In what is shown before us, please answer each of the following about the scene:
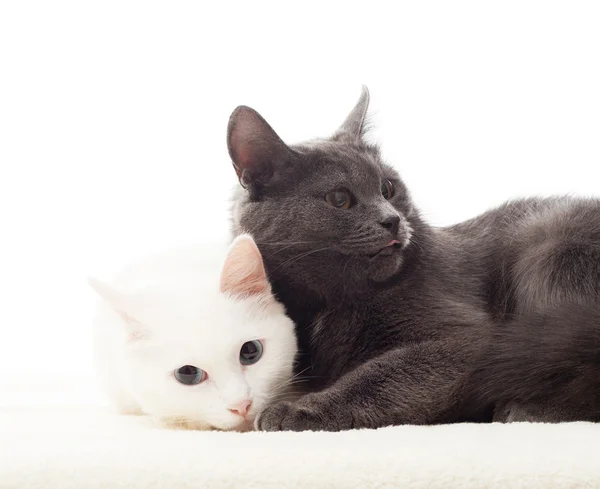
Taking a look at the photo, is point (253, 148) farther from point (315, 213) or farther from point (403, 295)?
point (403, 295)

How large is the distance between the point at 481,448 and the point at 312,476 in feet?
0.85

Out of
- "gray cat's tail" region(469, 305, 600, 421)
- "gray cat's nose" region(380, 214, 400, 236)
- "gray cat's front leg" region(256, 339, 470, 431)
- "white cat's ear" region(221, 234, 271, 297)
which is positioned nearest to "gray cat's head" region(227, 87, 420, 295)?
"gray cat's nose" region(380, 214, 400, 236)

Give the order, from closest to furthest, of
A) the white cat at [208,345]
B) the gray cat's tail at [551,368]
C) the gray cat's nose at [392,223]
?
the gray cat's tail at [551,368]
the white cat at [208,345]
the gray cat's nose at [392,223]

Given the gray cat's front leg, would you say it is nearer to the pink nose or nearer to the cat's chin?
the pink nose

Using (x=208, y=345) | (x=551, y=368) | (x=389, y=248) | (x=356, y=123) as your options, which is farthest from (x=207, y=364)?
(x=356, y=123)

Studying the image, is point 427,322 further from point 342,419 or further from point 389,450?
point 389,450

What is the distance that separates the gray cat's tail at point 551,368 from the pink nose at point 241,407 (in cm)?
42

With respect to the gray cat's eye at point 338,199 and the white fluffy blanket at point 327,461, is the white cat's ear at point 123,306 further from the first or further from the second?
the gray cat's eye at point 338,199

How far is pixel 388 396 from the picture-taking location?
1.23m

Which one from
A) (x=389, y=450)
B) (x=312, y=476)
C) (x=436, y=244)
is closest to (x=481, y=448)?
(x=389, y=450)

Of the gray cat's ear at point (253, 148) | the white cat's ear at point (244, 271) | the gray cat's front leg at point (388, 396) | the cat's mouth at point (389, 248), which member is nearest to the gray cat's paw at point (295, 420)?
the gray cat's front leg at point (388, 396)

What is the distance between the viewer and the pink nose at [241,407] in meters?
1.22

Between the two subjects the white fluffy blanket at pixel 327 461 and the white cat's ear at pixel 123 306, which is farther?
the white cat's ear at pixel 123 306

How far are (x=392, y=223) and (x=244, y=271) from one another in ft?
1.08
